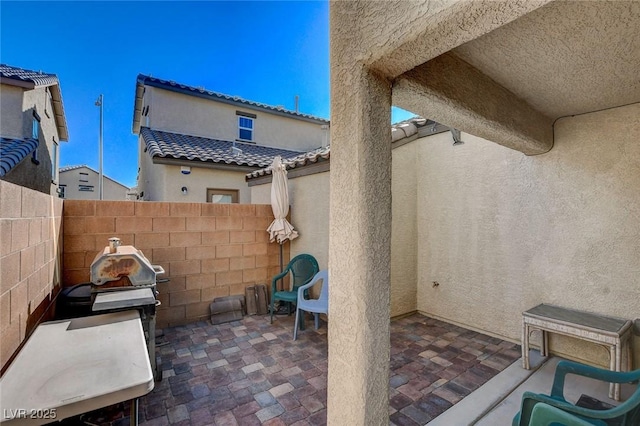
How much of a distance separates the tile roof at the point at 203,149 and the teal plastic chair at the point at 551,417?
1060 centimetres

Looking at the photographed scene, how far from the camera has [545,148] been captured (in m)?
4.47

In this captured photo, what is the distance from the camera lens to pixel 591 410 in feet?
6.41

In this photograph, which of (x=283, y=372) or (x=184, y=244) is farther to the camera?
(x=184, y=244)

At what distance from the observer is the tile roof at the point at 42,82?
9086 millimetres

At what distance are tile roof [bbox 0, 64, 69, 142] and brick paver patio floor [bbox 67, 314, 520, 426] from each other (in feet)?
33.0

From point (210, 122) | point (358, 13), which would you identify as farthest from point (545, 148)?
point (210, 122)

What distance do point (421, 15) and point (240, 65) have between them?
13.0 metres

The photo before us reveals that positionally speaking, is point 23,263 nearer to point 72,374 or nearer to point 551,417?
point 72,374

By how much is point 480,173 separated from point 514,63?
3.37 metres

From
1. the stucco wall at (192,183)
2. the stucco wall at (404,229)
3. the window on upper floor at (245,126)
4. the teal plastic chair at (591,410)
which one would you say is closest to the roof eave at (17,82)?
the stucco wall at (192,183)

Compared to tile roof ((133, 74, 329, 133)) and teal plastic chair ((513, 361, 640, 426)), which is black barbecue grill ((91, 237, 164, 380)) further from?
tile roof ((133, 74, 329, 133))

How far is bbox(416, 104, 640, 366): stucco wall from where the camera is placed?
4016mm

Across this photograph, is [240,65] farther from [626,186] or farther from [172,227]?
[626,186]

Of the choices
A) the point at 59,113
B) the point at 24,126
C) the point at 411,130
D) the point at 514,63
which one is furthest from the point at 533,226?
the point at 59,113
